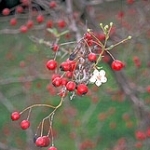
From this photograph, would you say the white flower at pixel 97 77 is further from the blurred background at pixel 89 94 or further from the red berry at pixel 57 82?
the blurred background at pixel 89 94

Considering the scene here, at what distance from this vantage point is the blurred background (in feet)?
10.6

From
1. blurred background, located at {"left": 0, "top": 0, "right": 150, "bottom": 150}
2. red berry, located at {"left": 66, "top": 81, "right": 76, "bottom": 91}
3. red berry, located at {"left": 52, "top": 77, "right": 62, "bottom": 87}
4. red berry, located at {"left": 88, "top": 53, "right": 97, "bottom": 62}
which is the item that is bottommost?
blurred background, located at {"left": 0, "top": 0, "right": 150, "bottom": 150}

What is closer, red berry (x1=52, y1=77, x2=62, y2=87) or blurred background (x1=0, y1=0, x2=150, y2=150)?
red berry (x1=52, y1=77, x2=62, y2=87)

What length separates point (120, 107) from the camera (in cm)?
520

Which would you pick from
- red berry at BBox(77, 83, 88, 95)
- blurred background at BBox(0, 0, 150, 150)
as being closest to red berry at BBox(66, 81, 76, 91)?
red berry at BBox(77, 83, 88, 95)

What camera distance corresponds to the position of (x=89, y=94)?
402cm

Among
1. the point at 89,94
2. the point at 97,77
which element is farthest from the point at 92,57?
the point at 89,94

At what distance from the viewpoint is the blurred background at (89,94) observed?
3.24 m

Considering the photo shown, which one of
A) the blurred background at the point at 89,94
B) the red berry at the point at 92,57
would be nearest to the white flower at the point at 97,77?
the red berry at the point at 92,57

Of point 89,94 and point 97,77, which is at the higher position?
point 97,77

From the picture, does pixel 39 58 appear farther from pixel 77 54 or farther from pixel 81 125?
pixel 77 54

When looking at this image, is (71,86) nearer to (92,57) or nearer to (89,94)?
(92,57)

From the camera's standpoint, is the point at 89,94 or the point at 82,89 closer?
the point at 82,89

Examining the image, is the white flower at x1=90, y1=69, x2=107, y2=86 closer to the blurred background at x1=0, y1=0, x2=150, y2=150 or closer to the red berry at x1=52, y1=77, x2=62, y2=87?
the red berry at x1=52, y1=77, x2=62, y2=87
